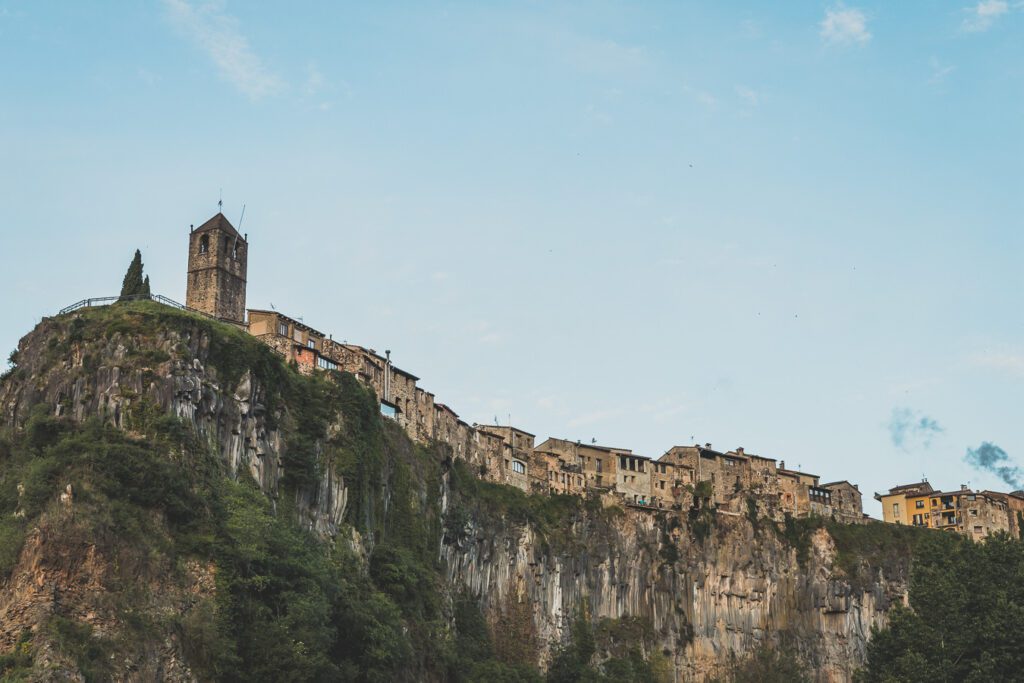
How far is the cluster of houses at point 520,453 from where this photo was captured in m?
84.4

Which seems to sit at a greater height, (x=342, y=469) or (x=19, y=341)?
(x=19, y=341)

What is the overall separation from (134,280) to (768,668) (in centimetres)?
5715

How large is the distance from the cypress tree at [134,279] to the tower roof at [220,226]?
437 centimetres

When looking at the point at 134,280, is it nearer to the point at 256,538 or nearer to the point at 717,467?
the point at 256,538

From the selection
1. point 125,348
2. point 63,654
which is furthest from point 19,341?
point 63,654

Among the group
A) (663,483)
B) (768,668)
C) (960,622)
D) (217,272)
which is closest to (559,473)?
(663,483)

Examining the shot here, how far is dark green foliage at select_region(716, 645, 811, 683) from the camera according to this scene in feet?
353

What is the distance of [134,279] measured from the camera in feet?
274

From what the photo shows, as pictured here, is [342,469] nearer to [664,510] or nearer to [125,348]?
[125,348]

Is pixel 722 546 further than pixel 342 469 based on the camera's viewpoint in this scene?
Yes

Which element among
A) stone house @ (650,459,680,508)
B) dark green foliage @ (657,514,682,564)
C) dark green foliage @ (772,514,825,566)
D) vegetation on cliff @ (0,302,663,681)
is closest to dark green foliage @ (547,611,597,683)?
vegetation on cliff @ (0,302,663,681)

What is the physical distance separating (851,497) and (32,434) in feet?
272

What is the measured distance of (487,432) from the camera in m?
102

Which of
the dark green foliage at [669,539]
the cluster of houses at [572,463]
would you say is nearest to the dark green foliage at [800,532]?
the cluster of houses at [572,463]
